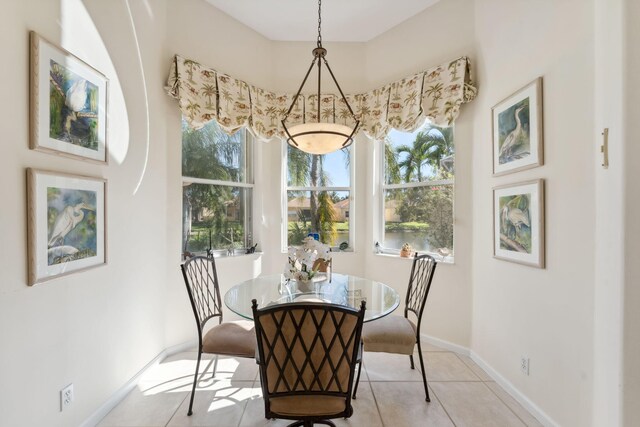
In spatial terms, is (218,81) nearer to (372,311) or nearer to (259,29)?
(259,29)

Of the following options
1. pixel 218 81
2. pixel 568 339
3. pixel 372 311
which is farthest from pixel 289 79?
pixel 568 339

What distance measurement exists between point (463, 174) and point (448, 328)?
4.72 feet

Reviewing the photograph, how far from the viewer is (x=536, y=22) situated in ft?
6.17

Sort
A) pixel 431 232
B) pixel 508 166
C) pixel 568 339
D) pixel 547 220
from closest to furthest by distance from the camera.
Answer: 1. pixel 568 339
2. pixel 547 220
3. pixel 508 166
4. pixel 431 232

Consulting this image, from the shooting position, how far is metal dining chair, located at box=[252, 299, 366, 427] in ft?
4.04

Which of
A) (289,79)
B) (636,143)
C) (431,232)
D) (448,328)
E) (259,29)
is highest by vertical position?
(259,29)

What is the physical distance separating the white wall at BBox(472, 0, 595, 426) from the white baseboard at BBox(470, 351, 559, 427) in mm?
24

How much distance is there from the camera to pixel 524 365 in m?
1.95

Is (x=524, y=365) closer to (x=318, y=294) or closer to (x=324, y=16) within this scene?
(x=318, y=294)

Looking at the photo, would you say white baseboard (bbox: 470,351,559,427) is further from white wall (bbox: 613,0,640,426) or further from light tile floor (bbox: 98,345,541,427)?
white wall (bbox: 613,0,640,426)

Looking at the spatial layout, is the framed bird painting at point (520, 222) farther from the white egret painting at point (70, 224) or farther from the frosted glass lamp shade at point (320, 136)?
the white egret painting at point (70, 224)

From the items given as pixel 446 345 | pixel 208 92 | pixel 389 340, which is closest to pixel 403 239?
pixel 446 345

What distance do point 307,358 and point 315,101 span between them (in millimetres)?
2611

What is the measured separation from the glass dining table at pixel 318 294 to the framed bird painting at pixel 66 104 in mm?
1218
